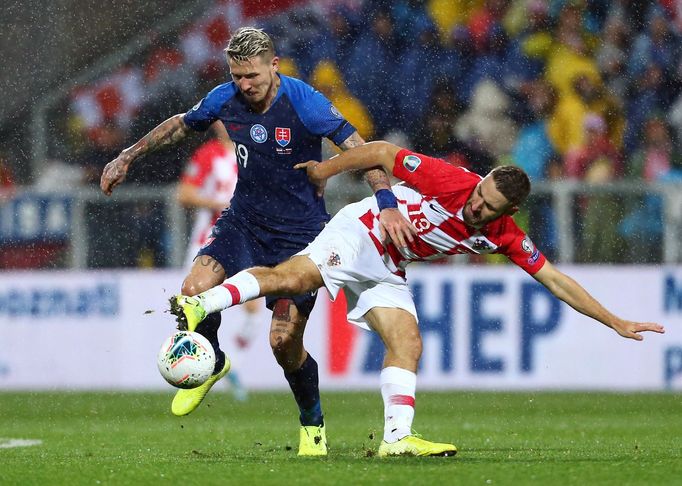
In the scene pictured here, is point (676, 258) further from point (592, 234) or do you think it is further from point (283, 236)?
point (283, 236)

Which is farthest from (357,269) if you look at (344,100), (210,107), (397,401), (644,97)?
(644,97)

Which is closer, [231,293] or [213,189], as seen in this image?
[231,293]

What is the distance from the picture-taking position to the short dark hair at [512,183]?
6.71 metres

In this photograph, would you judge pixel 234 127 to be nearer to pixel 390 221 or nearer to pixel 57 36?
pixel 390 221

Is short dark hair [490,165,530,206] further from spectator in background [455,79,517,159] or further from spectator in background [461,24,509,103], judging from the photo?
spectator in background [461,24,509,103]

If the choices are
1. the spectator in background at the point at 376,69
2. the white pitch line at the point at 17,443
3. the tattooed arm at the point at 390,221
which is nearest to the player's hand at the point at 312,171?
the tattooed arm at the point at 390,221

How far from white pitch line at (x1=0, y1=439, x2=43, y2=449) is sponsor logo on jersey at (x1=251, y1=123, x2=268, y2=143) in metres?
2.46

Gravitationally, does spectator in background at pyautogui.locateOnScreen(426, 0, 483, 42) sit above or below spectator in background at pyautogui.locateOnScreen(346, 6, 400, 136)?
above

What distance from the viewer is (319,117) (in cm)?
762

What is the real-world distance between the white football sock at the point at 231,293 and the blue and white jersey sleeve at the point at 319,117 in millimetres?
1034

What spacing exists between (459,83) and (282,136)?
23.3ft

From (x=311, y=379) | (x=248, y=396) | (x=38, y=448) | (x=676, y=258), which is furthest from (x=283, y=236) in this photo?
(x=676, y=258)

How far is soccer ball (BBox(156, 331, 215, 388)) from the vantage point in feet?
21.7

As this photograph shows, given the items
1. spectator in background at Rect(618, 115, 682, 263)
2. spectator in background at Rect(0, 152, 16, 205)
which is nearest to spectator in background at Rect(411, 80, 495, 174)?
spectator in background at Rect(618, 115, 682, 263)
